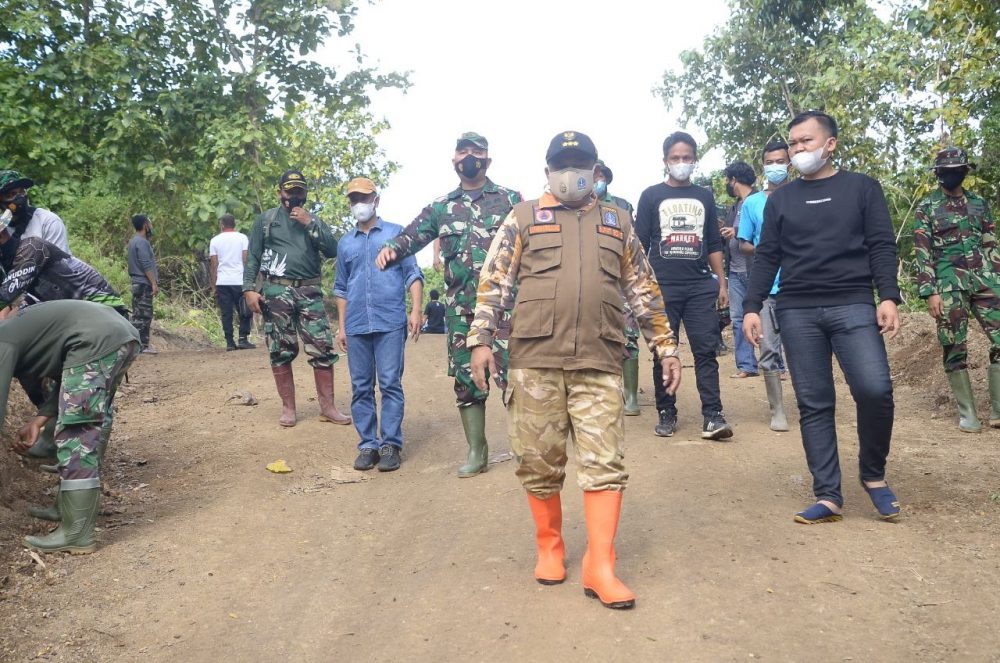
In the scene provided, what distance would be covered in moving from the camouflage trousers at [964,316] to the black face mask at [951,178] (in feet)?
2.63

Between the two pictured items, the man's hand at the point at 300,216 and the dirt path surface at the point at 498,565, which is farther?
the man's hand at the point at 300,216

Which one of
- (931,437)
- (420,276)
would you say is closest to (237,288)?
(420,276)

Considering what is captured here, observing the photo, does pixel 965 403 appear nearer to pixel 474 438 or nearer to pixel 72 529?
pixel 474 438

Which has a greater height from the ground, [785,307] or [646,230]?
[646,230]

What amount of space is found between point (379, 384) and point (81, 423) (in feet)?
7.97

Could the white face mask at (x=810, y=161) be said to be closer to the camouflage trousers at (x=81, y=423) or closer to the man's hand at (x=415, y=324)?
the man's hand at (x=415, y=324)

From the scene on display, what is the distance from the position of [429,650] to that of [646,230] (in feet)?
14.6

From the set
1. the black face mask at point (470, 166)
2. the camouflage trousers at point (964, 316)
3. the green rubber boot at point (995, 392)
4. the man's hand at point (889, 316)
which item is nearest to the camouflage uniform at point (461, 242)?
the black face mask at point (470, 166)

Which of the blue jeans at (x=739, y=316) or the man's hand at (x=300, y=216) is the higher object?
the man's hand at (x=300, y=216)

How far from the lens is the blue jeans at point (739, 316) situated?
10180mm

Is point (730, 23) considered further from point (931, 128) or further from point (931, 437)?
point (931, 437)

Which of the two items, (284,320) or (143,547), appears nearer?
(143,547)

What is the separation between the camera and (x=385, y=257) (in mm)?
6445

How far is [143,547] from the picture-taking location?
538 cm
